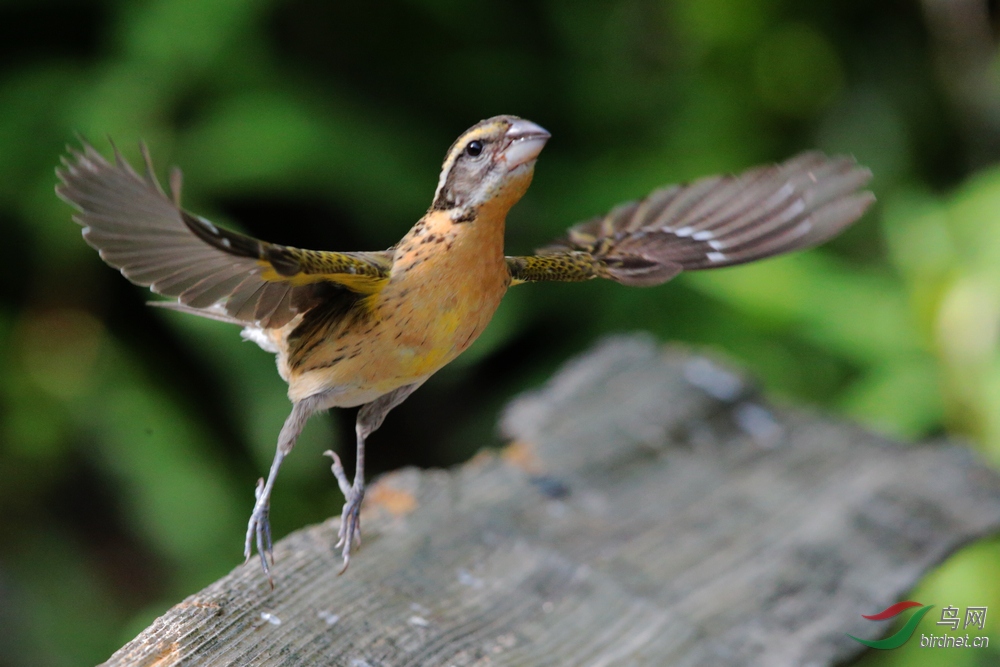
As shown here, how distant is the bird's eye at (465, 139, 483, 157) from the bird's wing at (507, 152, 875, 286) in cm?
40

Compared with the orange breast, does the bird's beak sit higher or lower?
higher

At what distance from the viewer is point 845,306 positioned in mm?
4754

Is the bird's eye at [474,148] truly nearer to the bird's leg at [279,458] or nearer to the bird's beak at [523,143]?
the bird's beak at [523,143]

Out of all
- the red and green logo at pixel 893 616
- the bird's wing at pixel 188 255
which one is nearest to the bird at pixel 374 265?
the bird's wing at pixel 188 255

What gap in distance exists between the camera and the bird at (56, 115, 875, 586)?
1964 mm

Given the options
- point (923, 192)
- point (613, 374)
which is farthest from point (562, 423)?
point (923, 192)

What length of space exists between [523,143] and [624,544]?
4.30 feet

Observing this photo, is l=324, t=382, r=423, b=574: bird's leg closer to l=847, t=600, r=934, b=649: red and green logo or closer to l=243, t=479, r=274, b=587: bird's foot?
l=243, t=479, r=274, b=587: bird's foot

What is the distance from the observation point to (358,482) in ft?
8.92

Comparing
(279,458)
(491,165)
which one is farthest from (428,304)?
(279,458)

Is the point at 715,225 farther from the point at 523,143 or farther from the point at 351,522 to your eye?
the point at 351,522

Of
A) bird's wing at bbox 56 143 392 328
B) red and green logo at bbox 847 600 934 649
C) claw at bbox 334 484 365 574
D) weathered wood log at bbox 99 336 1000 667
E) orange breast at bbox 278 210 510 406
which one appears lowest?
red and green logo at bbox 847 600 934 649

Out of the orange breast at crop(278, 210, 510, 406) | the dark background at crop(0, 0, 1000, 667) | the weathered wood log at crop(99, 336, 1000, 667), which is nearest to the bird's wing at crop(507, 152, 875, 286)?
the orange breast at crop(278, 210, 510, 406)

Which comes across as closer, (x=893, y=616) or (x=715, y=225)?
(x=893, y=616)
